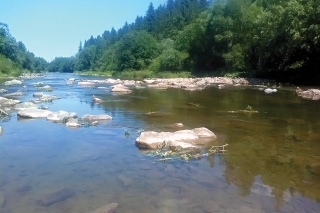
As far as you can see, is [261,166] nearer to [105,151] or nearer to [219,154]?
[219,154]

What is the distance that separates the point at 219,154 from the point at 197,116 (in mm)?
5021

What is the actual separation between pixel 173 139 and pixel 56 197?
3.44 metres

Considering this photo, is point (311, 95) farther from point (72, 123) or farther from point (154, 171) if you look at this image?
point (154, 171)

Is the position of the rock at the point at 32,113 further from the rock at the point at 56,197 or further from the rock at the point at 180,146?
the rock at the point at 56,197

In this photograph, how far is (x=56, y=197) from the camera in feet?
14.3

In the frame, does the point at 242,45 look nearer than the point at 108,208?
No

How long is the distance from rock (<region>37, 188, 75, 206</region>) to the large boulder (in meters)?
2.66

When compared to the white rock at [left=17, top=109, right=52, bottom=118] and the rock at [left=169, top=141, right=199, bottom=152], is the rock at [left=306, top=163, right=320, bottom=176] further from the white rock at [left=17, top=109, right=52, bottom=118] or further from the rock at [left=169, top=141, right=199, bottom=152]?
the white rock at [left=17, top=109, right=52, bottom=118]

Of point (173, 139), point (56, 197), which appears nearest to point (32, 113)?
point (173, 139)

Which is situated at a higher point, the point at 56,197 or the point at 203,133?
the point at 203,133

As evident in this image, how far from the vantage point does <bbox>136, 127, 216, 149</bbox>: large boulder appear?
22.6 feet

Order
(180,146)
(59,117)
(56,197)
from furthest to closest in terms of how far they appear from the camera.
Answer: (59,117)
(180,146)
(56,197)

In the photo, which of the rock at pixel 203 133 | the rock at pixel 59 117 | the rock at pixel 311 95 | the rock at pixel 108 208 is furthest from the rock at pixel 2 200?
the rock at pixel 311 95

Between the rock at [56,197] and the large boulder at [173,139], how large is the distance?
2.66m
